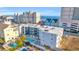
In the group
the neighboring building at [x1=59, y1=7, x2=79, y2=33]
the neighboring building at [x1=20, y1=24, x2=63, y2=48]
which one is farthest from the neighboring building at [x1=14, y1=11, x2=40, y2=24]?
the neighboring building at [x1=59, y1=7, x2=79, y2=33]

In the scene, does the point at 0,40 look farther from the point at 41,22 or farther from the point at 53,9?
the point at 53,9

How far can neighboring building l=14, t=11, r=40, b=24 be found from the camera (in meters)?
1.78

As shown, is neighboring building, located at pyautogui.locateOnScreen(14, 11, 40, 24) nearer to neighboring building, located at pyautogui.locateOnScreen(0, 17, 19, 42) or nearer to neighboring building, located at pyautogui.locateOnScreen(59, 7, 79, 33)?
neighboring building, located at pyautogui.locateOnScreen(0, 17, 19, 42)

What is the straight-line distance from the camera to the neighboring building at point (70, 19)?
5.75ft

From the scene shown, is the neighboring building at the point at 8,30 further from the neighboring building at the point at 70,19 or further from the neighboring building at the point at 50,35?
the neighboring building at the point at 70,19

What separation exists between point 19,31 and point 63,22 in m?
0.47

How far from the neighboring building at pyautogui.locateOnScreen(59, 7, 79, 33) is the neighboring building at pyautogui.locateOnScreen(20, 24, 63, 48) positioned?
0.07m

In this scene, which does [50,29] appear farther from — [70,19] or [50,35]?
[70,19]

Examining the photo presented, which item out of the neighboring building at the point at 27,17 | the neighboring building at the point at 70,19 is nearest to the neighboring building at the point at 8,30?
the neighboring building at the point at 27,17

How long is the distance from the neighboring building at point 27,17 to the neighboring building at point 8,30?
0.24ft

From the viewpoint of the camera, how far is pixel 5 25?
5.84ft

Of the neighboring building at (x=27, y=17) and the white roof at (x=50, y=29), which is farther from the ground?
the neighboring building at (x=27, y=17)
